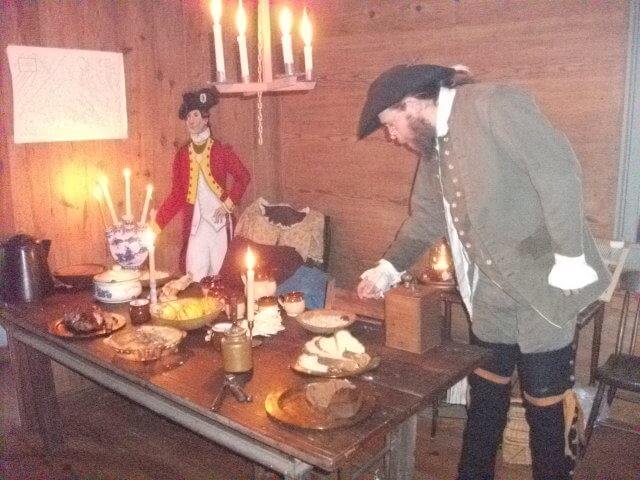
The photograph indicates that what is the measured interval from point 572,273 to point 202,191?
2591mm

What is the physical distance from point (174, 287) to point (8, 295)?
0.79 metres

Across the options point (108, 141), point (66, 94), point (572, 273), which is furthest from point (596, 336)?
point (66, 94)

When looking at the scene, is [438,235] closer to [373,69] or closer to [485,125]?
[485,125]

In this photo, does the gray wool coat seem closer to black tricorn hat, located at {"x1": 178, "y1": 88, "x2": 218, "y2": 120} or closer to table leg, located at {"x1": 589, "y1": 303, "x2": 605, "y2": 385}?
table leg, located at {"x1": 589, "y1": 303, "x2": 605, "y2": 385}

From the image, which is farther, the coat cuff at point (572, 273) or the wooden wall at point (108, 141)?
the wooden wall at point (108, 141)

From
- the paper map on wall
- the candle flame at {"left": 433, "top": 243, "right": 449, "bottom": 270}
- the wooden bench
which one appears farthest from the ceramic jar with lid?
the wooden bench

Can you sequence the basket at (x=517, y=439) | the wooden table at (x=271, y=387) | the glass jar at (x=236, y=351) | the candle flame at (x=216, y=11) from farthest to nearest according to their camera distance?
the basket at (x=517, y=439) < the candle flame at (x=216, y=11) < the glass jar at (x=236, y=351) < the wooden table at (x=271, y=387)

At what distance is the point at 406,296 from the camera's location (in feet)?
6.77

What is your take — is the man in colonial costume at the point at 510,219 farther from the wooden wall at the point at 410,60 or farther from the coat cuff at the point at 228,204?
the coat cuff at the point at 228,204

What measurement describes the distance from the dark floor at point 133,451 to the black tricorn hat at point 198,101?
5.89 feet

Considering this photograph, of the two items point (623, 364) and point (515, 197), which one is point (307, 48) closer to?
point (515, 197)

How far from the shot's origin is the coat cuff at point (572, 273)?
1.91 metres

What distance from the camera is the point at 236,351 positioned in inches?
77.2

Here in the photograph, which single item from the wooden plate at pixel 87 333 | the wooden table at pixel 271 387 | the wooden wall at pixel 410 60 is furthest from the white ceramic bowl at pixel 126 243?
the wooden wall at pixel 410 60
